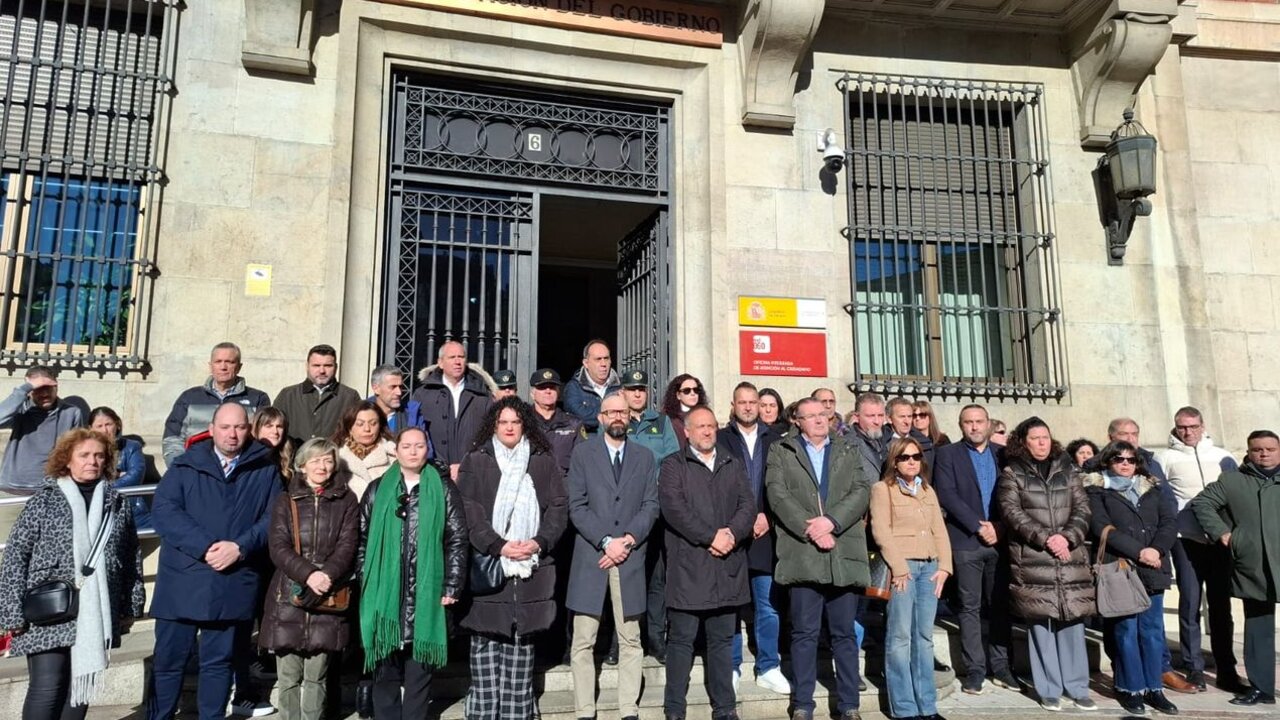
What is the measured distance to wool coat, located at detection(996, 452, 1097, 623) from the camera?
5328mm

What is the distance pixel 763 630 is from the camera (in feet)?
17.9

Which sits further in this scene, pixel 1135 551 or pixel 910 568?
pixel 1135 551

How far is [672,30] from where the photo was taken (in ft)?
28.2

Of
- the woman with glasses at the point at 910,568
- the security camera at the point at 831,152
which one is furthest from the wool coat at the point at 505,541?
the security camera at the point at 831,152

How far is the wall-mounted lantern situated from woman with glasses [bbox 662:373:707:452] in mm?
5513

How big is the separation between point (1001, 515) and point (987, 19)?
6.09 m

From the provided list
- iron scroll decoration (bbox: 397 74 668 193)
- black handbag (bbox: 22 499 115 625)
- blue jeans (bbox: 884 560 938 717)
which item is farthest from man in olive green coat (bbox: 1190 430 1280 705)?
black handbag (bbox: 22 499 115 625)

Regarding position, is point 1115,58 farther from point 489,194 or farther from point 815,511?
point 815,511

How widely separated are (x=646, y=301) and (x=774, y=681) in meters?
4.58

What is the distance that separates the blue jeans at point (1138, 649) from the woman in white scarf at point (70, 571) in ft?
18.9

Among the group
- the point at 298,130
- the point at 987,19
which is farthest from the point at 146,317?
the point at 987,19

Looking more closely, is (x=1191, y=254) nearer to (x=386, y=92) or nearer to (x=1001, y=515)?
(x=1001, y=515)

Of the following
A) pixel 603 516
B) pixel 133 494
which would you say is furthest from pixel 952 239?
pixel 133 494

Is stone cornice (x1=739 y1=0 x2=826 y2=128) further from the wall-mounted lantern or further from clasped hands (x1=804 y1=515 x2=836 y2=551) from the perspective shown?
clasped hands (x1=804 y1=515 x2=836 y2=551)
